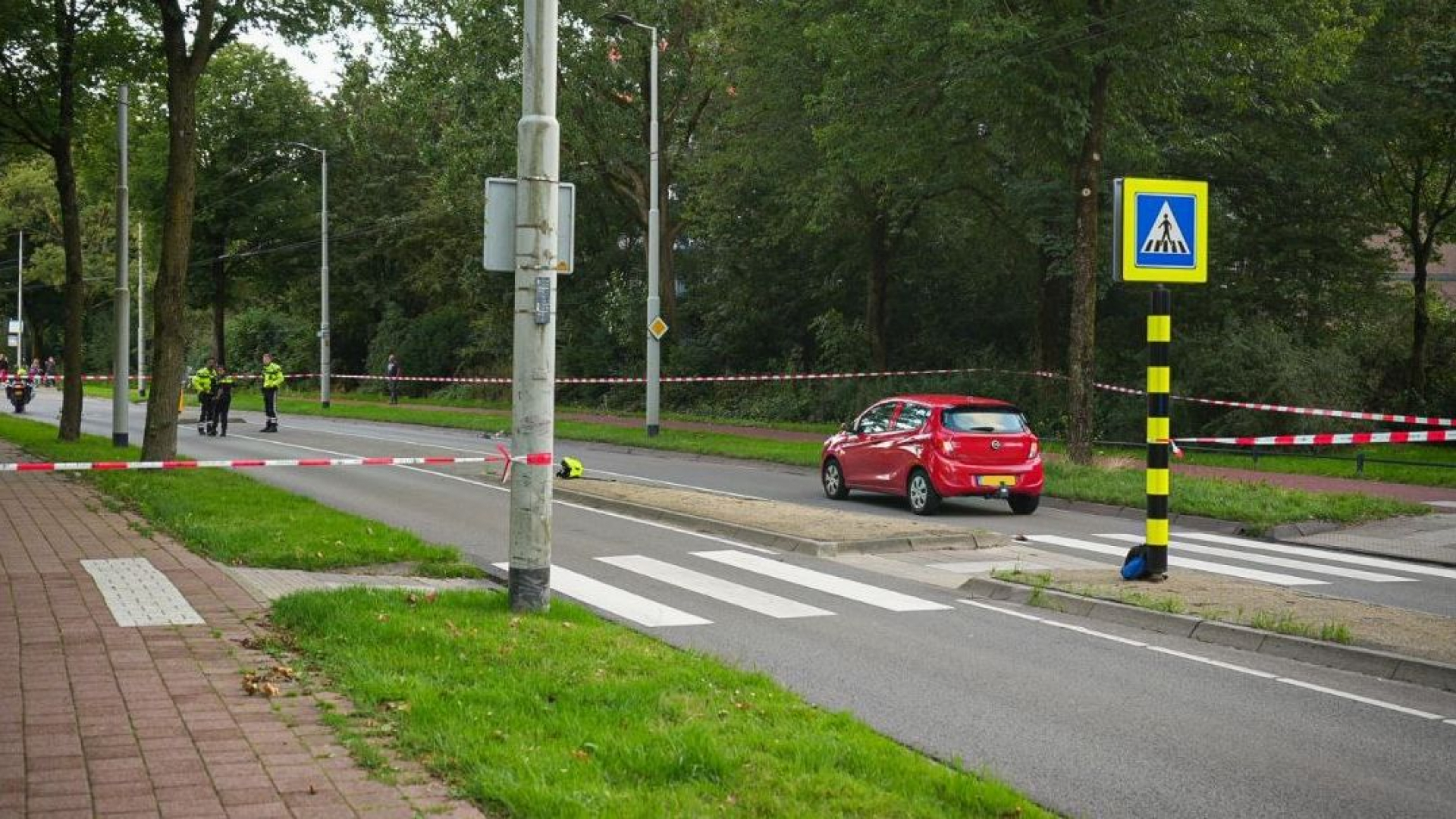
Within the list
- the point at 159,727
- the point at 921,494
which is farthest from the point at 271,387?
the point at 159,727

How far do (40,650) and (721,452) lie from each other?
20.1 meters

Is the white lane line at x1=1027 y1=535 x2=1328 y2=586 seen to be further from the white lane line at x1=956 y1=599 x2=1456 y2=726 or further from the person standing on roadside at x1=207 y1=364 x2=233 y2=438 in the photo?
the person standing on roadside at x1=207 y1=364 x2=233 y2=438

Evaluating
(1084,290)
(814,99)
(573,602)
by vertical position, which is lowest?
(573,602)

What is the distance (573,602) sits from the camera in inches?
413

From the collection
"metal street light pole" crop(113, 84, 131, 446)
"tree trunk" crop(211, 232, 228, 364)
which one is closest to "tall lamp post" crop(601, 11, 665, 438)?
"metal street light pole" crop(113, 84, 131, 446)

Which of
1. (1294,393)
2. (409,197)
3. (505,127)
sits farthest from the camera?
(409,197)

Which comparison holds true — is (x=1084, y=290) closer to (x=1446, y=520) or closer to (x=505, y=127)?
(x=1446, y=520)

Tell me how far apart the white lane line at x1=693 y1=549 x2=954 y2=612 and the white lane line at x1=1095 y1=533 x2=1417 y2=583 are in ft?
14.6

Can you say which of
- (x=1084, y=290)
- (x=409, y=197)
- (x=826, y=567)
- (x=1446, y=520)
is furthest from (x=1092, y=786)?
(x=409, y=197)

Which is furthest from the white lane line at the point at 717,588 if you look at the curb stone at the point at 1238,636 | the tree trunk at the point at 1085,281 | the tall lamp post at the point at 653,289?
the tall lamp post at the point at 653,289

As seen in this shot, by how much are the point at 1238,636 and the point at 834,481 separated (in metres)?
10.7

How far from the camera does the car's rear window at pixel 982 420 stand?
57.6 ft

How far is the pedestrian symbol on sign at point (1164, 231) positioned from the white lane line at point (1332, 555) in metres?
4.41

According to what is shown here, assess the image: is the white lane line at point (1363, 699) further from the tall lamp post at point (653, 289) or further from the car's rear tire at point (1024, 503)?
the tall lamp post at point (653, 289)
